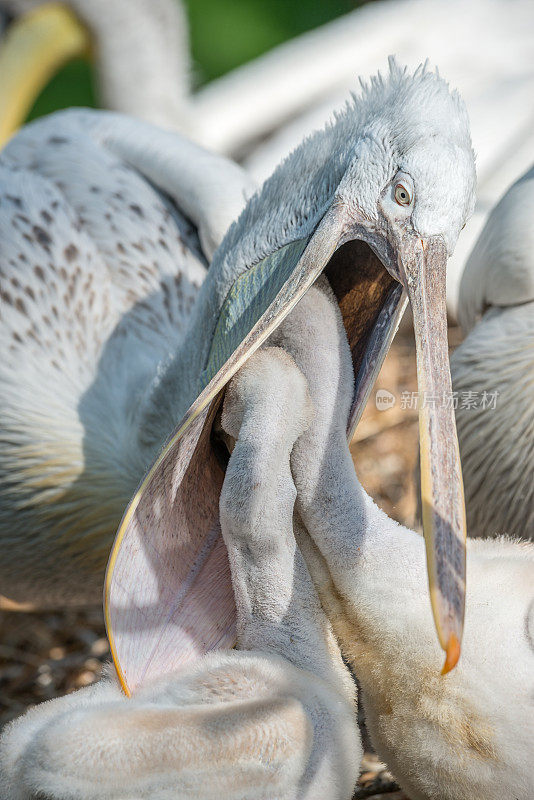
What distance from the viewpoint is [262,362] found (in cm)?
121

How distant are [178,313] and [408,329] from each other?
1.30 metres

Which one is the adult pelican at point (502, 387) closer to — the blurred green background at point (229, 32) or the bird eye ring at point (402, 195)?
the bird eye ring at point (402, 195)

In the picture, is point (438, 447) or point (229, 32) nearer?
point (438, 447)

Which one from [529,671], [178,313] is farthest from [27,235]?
[529,671]

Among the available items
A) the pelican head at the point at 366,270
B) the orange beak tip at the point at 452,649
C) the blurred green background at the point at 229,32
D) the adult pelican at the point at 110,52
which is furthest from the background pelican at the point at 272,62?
the orange beak tip at the point at 452,649

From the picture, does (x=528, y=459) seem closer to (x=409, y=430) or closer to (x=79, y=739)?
(x=79, y=739)

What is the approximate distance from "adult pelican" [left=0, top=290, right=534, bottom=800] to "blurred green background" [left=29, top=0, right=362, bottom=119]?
147 inches

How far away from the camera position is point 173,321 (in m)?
1.71

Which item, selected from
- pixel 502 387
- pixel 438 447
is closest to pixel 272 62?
pixel 502 387

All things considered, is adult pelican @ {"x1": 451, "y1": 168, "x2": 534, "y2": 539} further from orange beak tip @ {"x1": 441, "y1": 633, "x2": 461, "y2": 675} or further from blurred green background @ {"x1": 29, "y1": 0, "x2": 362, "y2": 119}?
blurred green background @ {"x1": 29, "y1": 0, "x2": 362, "y2": 119}

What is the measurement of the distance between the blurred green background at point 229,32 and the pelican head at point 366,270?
3.57m

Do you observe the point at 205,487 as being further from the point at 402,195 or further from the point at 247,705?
the point at 402,195

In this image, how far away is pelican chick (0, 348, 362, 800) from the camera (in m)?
1.04

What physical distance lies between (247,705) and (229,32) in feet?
14.1
